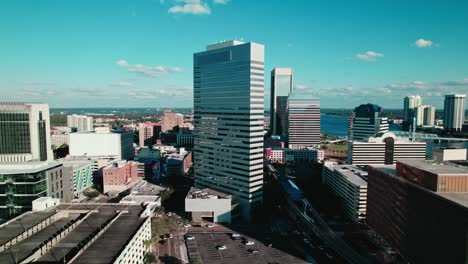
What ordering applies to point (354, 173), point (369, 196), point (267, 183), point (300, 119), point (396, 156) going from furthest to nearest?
1. point (300, 119)
2. point (396, 156)
3. point (267, 183)
4. point (354, 173)
5. point (369, 196)

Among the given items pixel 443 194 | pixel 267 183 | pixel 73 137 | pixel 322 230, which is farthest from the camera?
pixel 73 137

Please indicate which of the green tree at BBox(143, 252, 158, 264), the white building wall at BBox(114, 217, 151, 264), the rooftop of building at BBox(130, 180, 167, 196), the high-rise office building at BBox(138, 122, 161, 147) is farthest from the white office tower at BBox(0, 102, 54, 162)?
the high-rise office building at BBox(138, 122, 161, 147)

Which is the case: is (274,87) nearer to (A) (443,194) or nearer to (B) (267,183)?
(B) (267,183)

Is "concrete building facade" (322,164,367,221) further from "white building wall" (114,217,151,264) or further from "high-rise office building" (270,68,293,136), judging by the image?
"high-rise office building" (270,68,293,136)

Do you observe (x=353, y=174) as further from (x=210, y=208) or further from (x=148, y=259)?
(x=148, y=259)

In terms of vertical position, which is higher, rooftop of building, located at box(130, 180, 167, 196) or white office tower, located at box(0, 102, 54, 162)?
white office tower, located at box(0, 102, 54, 162)

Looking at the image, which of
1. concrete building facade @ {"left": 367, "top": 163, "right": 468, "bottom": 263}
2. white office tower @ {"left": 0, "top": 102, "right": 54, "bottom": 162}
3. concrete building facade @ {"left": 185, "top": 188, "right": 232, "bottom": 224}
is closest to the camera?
concrete building facade @ {"left": 367, "top": 163, "right": 468, "bottom": 263}

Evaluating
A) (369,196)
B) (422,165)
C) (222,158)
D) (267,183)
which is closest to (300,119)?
(267,183)
